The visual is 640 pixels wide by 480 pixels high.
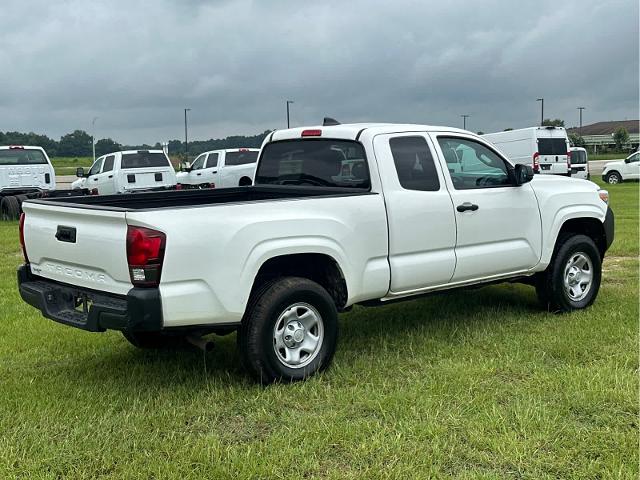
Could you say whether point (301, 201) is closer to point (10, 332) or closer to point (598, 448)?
point (598, 448)

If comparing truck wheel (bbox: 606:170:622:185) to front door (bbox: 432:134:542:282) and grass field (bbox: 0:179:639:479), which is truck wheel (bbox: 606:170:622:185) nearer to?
grass field (bbox: 0:179:639:479)

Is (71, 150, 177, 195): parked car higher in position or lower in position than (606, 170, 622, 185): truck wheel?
higher

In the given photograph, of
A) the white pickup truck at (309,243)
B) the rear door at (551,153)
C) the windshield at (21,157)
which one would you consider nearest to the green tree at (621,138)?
the rear door at (551,153)

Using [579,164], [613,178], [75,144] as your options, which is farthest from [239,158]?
[75,144]

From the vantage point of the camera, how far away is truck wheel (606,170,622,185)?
31.9m

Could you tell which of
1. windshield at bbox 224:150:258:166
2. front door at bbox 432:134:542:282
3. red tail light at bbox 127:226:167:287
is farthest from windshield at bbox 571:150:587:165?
red tail light at bbox 127:226:167:287

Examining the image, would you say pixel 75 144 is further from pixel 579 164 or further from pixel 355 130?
pixel 355 130

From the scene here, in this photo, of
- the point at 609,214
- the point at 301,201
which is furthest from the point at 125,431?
the point at 609,214

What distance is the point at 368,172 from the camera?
17.5 feet

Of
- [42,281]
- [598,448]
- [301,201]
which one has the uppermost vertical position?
[301,201]

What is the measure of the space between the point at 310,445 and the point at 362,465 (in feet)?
1.15

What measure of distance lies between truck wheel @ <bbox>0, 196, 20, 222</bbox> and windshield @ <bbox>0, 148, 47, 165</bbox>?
1242mm

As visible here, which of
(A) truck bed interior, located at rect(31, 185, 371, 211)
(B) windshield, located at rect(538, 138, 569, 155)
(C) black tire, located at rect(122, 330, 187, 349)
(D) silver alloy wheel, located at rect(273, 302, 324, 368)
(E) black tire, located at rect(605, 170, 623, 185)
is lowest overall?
(C) black tire, located at rect(122, 330, 187, 349)

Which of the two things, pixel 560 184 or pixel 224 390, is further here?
pixel 560 184
